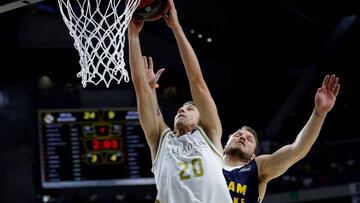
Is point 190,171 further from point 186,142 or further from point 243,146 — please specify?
point 243,146

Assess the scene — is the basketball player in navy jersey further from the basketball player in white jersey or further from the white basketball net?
the white basketball net

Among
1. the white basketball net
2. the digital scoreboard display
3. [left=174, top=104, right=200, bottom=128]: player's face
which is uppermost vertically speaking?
the white basketball net

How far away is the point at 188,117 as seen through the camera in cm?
420

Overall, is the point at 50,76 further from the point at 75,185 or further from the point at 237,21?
the point at 237,21

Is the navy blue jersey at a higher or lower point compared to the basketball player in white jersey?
lower

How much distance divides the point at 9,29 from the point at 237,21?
3408 millimetres

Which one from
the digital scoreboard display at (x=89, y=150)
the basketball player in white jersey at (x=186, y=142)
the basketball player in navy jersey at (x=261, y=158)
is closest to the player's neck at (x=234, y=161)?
the basketball player in navy jersey at (x=261, y=158)

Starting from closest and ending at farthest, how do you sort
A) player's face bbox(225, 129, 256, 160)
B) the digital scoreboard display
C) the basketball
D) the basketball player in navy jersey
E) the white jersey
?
the white jersey < the basketball < the basketball player in navy jersey < player's face bbox(225, 129, 256, 160) < the digital scoreboard display

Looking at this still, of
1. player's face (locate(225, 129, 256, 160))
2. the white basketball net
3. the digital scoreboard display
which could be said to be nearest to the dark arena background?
the digital scoreboard display

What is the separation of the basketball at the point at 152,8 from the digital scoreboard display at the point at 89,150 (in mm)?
5896

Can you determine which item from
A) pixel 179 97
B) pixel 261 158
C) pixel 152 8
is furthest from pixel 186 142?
pixel 179 97

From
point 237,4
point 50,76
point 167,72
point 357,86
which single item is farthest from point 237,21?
point 50,76

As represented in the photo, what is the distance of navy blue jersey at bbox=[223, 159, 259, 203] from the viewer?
431 centimetres

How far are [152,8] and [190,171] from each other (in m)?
1.00
